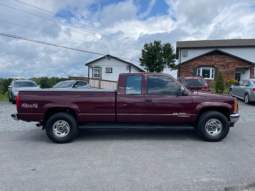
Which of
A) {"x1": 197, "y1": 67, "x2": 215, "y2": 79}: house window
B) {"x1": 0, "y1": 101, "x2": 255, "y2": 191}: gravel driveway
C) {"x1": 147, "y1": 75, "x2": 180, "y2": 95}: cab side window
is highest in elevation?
{"x1": 197, "y1": 67, "x2": 215, "y2": 79}: house window

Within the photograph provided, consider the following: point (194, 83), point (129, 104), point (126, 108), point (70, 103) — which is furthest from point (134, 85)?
point (194, 83)

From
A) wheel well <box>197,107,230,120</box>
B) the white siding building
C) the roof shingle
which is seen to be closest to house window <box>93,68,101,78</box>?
the white siding building

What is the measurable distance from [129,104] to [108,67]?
30.6 metres

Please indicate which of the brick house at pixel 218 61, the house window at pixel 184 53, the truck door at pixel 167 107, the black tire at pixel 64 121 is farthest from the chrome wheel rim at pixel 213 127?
the house window at pixel 184 53

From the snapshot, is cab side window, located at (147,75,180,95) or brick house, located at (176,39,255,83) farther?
brick house, located at (176,39,255,83)

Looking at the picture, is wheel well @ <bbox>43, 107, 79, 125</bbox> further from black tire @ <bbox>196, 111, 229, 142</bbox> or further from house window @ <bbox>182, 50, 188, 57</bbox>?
house window @ <bbox>182, 50, 188, 57</bbox>

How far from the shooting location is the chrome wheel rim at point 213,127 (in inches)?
216

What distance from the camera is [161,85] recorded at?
18.5ft

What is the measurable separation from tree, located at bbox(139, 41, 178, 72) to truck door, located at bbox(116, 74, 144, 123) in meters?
24.7

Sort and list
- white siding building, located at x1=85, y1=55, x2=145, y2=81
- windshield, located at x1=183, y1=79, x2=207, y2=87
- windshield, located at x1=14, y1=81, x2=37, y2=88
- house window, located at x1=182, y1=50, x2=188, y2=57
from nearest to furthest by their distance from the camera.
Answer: windshield, located at x1=183, y1=79, x2=207, y2=87, windshield, located at x1=14, y1=81, x2=37, y2=88, house window, located at x1=182, y1=50, x2=188, y2=57, white siding building, located at x1=85, y1=55, x2=145, y2=81

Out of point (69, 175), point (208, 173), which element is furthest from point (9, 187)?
point (208, 173)

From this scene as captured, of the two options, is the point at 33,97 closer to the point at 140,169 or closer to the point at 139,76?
the point at 139,76

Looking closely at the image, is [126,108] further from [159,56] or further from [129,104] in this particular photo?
[159,56]

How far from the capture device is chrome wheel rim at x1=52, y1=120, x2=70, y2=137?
5.45 meters
